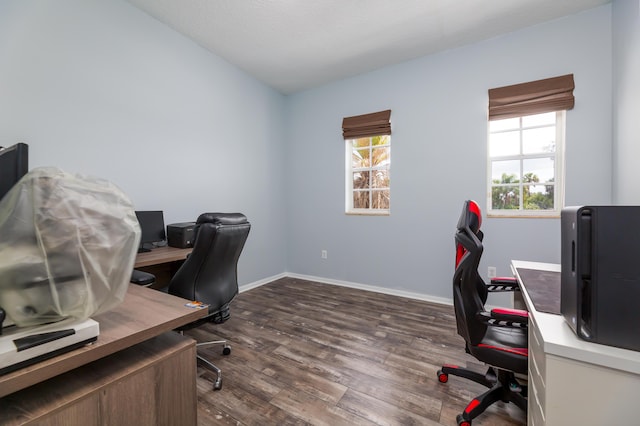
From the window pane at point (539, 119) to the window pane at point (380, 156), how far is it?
1.49m

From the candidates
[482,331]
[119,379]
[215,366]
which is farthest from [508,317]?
[215,366]

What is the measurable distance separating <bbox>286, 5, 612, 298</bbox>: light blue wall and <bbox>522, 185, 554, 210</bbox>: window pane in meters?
0.17

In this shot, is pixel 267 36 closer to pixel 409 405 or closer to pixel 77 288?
pixel 77 288

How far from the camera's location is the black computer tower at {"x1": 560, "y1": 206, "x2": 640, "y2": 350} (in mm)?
761

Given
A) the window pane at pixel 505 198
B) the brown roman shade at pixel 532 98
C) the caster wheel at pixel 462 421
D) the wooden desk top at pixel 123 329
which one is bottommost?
the caster wheel at pixel 462 421

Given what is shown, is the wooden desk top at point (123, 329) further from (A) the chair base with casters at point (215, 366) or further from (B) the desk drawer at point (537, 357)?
(B) the desk drawer at point (537, 357)

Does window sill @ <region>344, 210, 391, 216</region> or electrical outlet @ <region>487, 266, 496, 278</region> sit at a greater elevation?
window sill @ <region>344, 210, 391, 216</region>

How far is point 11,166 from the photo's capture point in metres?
0.86

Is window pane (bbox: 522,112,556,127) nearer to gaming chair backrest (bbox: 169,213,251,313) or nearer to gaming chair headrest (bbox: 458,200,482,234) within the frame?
gaming chair headrest (bbox: 458,200,482,234)

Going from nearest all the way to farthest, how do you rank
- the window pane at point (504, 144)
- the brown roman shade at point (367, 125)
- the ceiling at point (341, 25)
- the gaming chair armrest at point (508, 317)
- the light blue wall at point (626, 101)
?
the gaming chair armrest at point (508, 317) → the light blue wall at point (626, 101) → the ceiling at point (341, 25) → the window pane at point (504, 144) → the brown roman shade at point (367, 125)

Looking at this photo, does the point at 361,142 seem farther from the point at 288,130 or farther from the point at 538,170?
the point at 538,170

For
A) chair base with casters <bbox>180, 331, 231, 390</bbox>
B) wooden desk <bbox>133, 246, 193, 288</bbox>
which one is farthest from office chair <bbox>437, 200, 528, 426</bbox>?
wooden desk <bbox>133, 246, 193, 288</bbox>

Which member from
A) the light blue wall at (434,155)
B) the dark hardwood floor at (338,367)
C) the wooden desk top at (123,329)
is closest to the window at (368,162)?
the light blue wall at (434,155)

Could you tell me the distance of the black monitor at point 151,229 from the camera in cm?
238
